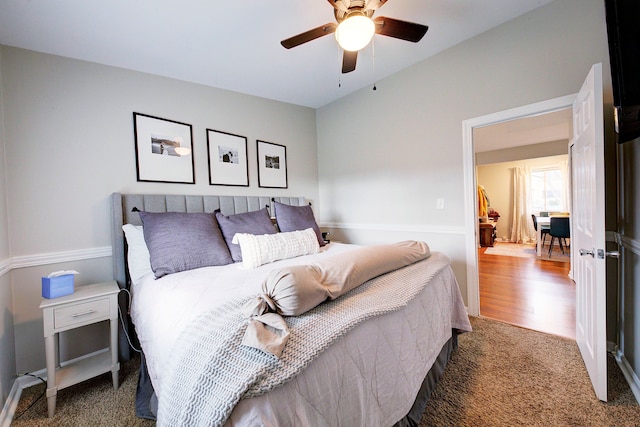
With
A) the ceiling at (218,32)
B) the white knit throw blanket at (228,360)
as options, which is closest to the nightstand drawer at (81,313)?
the white knit throw blanket at (228,360)

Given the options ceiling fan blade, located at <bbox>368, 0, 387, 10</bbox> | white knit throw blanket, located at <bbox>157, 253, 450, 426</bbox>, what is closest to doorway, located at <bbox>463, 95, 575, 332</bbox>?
ceiling fan blade, located at <bbox>368, 0, 387, 10</bbox>

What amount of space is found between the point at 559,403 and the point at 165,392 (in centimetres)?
203

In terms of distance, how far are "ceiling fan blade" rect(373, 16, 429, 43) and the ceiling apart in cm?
34

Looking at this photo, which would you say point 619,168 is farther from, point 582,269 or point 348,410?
point 348,410

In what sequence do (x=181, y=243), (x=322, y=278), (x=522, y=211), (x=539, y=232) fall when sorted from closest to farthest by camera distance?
1. (x=322, y=278)
2. (x=181, y=243)
3. (x=539, y=232)
4. (x=522, y=211)

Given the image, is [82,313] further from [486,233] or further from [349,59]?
[486,233]

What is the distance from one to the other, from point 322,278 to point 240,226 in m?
1.45

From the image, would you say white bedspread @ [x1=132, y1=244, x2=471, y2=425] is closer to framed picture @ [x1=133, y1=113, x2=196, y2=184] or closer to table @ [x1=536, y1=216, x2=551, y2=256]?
framed picture @ [x1=133, y1=113, x2=196, y2=184]

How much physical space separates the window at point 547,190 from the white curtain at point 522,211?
16cm

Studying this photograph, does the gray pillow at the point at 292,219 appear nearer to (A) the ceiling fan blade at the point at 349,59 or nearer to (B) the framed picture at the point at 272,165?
(B) the framed picture at the point at 272,165

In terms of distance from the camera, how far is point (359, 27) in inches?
60.1

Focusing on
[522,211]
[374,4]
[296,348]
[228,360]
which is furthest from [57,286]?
[522,211]

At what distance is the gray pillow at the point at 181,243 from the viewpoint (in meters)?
1.84

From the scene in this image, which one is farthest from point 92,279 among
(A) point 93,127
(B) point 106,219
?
(A) point 93,127
